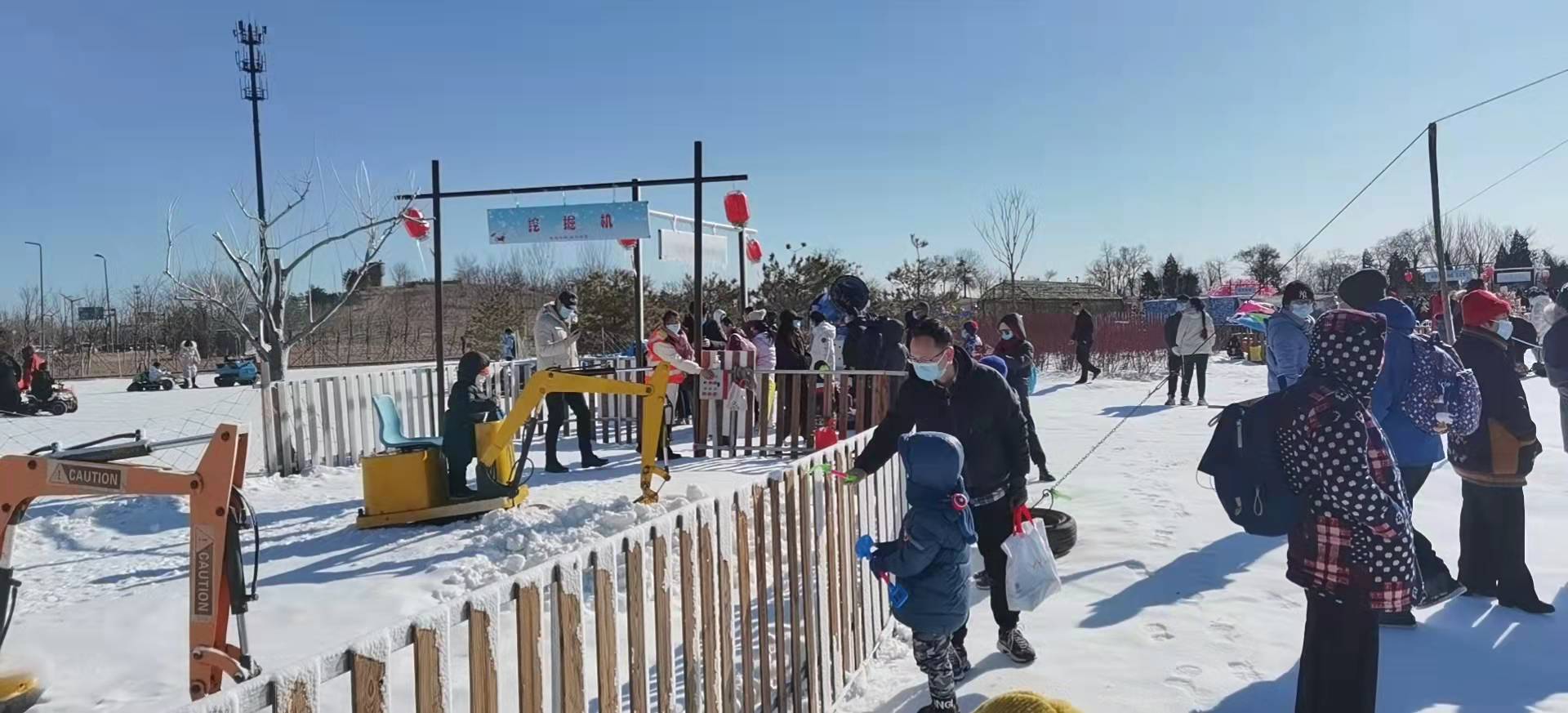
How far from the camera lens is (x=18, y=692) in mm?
3711

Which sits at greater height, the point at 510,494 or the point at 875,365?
the point at 875,365

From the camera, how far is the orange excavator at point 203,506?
3104 millimetres

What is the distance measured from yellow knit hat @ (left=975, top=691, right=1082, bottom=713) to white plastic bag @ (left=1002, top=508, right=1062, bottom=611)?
1436 millimetres

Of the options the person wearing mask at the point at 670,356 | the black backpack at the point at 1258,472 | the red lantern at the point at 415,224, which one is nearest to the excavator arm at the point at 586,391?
the person wearing mask at the point at 670,356

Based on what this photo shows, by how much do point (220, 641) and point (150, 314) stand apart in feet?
158

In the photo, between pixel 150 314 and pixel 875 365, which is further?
Result: pixel 150 314

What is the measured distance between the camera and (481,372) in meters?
7.21

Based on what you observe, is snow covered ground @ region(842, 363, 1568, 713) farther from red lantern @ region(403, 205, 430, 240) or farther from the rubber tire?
red lantern @ region(403, 205, 430, 240)

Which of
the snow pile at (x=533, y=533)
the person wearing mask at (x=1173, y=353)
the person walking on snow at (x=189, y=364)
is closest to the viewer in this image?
the snow pile at (x=533, y=533)

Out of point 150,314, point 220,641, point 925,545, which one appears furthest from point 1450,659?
point 150,314

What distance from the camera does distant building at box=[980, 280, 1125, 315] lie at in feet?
106

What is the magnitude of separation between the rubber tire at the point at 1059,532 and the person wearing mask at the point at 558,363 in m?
5.36

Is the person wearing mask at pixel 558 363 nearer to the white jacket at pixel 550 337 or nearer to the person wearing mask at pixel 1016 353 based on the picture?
the white jacket at pixel 550 337

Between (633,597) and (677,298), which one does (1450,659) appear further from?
(677,298)
